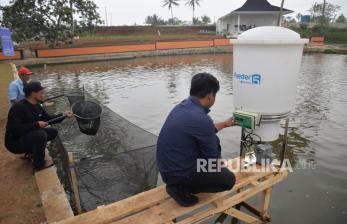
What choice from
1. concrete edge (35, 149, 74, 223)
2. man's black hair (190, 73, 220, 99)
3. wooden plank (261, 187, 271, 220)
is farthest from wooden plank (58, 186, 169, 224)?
wooden plank (261, 187, 271, 220)

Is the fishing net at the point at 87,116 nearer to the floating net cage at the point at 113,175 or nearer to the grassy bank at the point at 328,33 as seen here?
the floating net cage at the point at 113,175

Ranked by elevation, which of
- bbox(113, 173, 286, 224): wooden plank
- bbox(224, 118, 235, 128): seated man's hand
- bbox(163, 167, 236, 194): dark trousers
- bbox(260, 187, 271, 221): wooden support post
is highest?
bbox(224, 118, 235, 128): seated man's hand

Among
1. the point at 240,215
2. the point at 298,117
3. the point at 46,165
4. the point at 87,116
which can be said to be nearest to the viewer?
the point at 240,215

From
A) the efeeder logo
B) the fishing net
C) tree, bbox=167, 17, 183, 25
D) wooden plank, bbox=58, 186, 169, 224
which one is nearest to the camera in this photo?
wooden plank, bbox=58, 186, 169, 224

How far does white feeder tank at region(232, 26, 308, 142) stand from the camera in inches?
126

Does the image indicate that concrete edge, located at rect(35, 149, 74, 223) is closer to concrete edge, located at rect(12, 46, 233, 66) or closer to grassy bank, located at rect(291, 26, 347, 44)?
concrete edge, located at rect(12, 46, 233, 66)

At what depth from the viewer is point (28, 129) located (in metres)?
4.50

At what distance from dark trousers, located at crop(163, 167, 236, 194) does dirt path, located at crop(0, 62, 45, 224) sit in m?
1.92

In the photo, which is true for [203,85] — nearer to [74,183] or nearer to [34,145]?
[74,183]

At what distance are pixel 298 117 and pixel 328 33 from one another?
4461cm

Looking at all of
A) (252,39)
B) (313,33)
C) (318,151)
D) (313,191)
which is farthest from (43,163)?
(313,33)

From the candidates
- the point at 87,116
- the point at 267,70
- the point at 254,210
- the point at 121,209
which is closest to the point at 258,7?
the point at 87,116

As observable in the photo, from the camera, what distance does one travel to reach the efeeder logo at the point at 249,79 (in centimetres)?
329

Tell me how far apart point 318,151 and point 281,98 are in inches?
145
